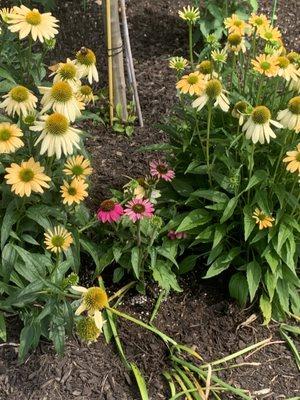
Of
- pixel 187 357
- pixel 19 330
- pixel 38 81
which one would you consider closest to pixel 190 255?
pixel 187 357

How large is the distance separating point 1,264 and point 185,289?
839mm

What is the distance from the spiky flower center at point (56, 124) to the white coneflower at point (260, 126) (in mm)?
661

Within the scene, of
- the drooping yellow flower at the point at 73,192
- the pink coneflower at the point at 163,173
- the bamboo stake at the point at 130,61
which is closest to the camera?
the drooping yellow flower at the point at 73,192

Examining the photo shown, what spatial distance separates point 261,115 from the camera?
2.39 meters

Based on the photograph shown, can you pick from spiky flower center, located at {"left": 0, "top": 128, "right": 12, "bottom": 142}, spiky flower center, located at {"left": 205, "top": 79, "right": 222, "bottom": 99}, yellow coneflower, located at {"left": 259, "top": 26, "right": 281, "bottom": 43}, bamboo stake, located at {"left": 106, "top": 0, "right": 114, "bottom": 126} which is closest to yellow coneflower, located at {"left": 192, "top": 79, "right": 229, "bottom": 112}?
spiky flower center, located at {"left": 205, "top": 79, "right": 222, "bottom": 99}

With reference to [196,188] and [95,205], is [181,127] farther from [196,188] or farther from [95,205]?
[95,205]

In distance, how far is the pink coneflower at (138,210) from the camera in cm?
257

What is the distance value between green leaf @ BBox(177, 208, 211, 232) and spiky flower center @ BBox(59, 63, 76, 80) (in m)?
0.77

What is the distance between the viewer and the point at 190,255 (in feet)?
9.64

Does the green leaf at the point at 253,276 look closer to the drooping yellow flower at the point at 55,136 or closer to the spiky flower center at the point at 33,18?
the drooping yellow flower at the point at 55,136

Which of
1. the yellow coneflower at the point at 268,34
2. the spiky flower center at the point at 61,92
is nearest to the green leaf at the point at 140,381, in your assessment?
the spiky flower center at the point at 61,92

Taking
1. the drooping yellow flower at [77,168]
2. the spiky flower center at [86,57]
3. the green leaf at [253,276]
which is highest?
the spiky flower center at [86,57]

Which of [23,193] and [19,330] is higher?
[23,193]

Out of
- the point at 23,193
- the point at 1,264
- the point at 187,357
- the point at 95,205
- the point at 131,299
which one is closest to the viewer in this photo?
the point at 23,193
